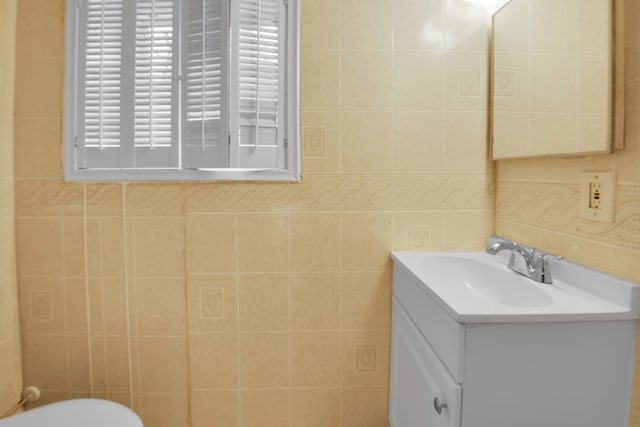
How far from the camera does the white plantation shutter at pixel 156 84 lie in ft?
4.57

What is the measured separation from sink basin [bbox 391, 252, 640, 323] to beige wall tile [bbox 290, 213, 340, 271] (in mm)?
249

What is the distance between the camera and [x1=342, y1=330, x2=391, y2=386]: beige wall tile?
1427 millimetres

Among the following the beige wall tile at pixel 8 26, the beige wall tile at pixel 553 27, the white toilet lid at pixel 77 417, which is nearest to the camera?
the beige wall tile at pixel 553 27

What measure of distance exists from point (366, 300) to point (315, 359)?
0.30 meters

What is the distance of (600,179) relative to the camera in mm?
911

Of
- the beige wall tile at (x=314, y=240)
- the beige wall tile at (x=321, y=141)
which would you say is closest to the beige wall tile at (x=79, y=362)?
the beige wall tile at (x=314, y=240)

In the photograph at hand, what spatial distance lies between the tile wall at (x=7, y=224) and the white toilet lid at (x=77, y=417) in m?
0.33

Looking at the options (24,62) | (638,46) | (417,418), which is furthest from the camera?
(24,62)

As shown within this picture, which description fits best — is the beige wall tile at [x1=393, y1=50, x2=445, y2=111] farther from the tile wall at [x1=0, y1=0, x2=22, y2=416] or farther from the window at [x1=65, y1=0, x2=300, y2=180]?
the tile wall at [x1=0, y1=0, x2=22, y2=416]

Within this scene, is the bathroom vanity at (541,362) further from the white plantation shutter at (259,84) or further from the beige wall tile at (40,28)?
the beige wall tile at (40,28)

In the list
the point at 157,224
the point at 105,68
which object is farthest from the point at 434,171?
the point at 105,68

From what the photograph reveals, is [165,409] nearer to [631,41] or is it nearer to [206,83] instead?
[206,83]

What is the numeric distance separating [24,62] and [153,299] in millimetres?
1031

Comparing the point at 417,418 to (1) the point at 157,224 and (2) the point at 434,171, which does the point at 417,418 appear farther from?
(1) the point at 157,224
